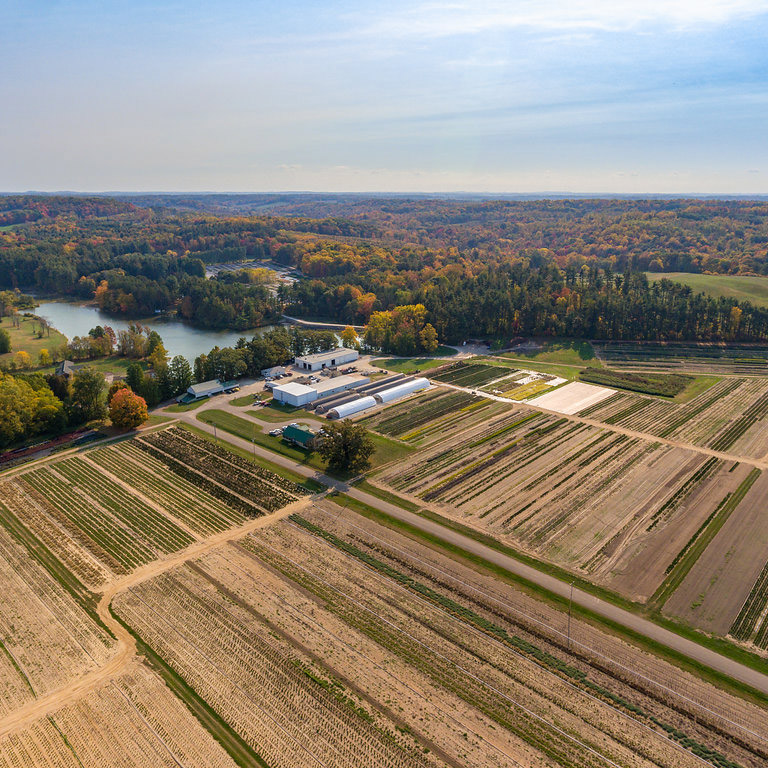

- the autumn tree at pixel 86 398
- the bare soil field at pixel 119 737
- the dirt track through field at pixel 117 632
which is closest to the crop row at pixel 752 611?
the bare soil field at pixel 119 737

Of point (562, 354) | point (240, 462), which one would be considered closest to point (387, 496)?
point (240, 462)

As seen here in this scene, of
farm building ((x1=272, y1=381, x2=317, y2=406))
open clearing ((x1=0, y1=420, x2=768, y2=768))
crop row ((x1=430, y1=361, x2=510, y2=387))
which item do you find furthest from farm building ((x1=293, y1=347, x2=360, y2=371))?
open clearing ((x1=0, y1=420, x2=768, y2=768))

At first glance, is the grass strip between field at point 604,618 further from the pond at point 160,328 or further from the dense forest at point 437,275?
the pond at point 160,328

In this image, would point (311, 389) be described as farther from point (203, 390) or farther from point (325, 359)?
point (203, 390)

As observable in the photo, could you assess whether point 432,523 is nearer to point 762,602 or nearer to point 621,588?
point 621,588

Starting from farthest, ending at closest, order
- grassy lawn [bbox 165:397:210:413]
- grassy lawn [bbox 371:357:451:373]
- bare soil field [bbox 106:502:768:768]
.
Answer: grassy lawn [bbox 371:357:451:373] → grassy lawn [bbox 165:397:210:413] → bare soil field [bbox 106:502:768:768]

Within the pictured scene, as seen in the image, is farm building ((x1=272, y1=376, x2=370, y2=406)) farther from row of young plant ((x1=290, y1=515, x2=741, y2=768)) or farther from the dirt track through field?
row of young plant ((x1=290, y1=515, x2=741, y2=768))
